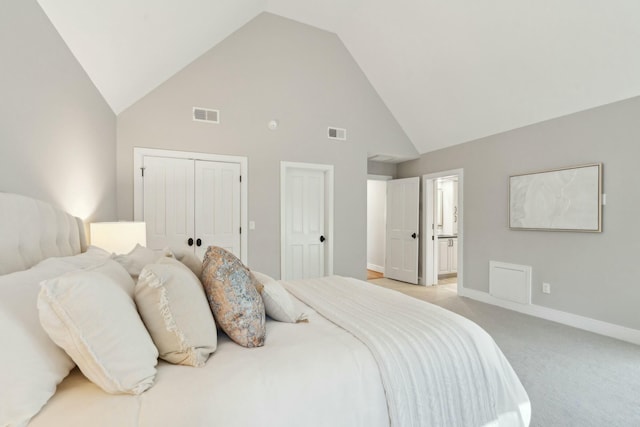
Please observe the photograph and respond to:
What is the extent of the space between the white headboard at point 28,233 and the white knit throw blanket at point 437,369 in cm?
141

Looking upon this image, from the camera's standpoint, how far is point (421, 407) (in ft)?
3.83

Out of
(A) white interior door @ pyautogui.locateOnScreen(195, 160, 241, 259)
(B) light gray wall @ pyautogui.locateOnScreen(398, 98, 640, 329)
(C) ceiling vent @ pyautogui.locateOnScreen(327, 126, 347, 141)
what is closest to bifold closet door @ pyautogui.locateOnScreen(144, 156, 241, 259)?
(A) white interior door @ pyautogui.locateOnScreen(195, 160, 241, 259)

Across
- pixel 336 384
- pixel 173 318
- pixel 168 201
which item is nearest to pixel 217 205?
pixel 168 201

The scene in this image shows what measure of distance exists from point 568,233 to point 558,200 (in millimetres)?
416

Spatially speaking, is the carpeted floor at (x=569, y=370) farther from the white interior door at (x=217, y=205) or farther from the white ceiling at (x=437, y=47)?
the white interior door at (x=217, y=205)

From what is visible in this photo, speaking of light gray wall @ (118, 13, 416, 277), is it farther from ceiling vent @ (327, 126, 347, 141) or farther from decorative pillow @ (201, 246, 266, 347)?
decorative pillow @ (201, 246, 266, 347)

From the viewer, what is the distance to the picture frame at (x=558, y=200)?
3.23 m

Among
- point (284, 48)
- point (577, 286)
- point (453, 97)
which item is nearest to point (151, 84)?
point (284, 48)

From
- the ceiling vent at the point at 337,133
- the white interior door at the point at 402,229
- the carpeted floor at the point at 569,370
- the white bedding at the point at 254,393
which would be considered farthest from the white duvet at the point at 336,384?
the white interior door at the point at 402,229

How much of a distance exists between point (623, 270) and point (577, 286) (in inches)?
18.4

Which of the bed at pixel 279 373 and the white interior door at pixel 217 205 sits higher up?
the white interior door at pixel 217 205

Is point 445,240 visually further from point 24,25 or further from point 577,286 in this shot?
point 24,25

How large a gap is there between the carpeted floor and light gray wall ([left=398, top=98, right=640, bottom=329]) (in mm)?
445

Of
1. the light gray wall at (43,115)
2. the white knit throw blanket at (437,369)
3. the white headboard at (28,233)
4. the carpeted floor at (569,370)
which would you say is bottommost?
the carpeted floor at (569,370)
